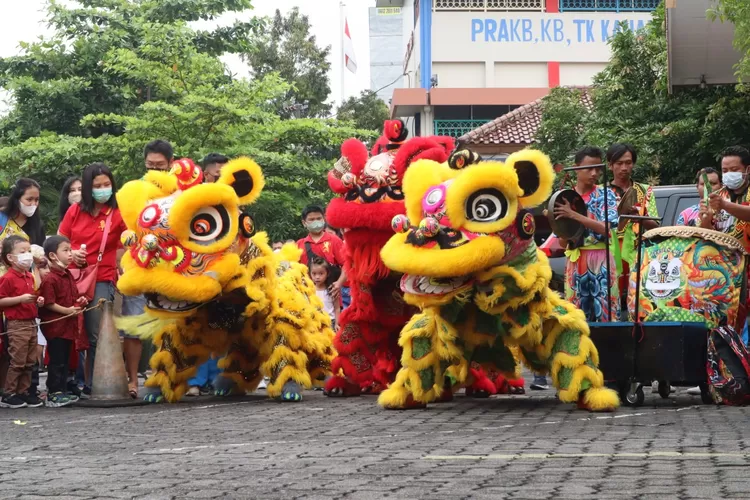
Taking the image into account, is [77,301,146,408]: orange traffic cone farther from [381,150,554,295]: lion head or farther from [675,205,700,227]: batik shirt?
[675,205,700,227]: batik shirt

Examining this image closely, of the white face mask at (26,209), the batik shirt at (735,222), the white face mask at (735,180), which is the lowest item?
the batik shirt at (735,222)

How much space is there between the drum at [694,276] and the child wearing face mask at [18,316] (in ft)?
14.8

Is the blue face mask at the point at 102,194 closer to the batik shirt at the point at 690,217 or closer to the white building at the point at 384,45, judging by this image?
the batik shirt at the point at 690,217

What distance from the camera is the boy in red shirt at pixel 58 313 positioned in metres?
10.2

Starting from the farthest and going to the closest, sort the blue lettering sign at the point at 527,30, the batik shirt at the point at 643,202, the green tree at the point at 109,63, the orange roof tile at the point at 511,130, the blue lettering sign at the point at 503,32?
1. the blue lettering sign at the point at 527,30
2. the blue lettering sign at the point at 503,32
3. the orange roof tile at the point at 511,130
4. the green tree at the point at 109,63
5. the batik shirt at the point at 643,202

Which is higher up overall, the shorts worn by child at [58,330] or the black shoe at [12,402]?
the shorts worn by child at [58,330]

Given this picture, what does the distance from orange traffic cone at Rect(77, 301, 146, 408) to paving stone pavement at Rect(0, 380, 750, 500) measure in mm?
333

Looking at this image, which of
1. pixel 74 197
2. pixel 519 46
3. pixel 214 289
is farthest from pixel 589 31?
pixel 214 289

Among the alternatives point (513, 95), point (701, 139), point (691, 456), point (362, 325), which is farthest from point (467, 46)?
point (691, 456)

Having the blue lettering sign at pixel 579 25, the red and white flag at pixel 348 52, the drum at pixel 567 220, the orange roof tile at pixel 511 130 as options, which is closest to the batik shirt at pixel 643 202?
the drum at pixel 567 220

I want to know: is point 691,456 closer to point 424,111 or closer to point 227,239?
point 227,239

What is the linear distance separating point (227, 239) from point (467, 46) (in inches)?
1401

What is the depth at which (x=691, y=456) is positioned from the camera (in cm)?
596

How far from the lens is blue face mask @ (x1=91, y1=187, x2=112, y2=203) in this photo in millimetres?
10558
